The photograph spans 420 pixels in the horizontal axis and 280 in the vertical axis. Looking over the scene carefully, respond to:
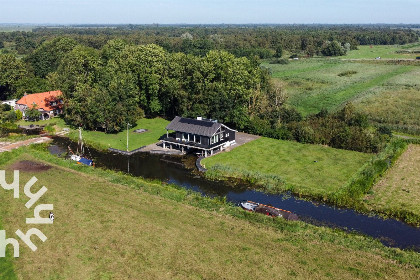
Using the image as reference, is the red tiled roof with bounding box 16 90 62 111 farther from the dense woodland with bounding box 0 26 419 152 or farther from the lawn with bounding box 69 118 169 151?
the lawn with bounding box 69 118 169 151

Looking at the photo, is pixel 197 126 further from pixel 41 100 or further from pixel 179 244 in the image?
pixel 41 100

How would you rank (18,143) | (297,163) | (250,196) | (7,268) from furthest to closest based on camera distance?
1. (18,143)
2. (297,163)
3. (250,196)
4. (7,268)

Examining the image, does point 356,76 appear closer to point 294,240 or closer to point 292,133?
point 292,133

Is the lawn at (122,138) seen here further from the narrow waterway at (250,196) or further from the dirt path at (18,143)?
the dirt path at (18,143)

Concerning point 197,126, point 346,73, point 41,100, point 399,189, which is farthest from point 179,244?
A: point 346,73

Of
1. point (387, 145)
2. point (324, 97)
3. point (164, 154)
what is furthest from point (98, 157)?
point (324, 97)

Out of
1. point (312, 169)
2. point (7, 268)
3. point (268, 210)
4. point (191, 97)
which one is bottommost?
point (7, 268)
